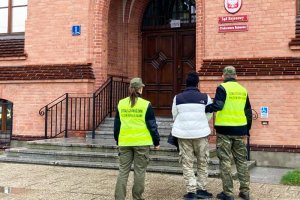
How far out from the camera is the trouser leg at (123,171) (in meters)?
5.62

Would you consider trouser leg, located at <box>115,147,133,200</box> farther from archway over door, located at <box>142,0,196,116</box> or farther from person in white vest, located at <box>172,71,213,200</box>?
archway over door, located at <box>142,0,196,116</box>

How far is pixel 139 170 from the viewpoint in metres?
5.69

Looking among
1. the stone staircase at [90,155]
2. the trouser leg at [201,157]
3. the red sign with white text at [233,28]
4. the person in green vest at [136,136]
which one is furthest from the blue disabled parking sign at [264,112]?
the person in green vest at [136,136]

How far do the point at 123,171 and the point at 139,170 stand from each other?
0.22 metres

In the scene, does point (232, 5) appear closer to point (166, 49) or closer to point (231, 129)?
point (166, 49)

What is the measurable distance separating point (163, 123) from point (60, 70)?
323 centimetres

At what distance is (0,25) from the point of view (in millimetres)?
13141

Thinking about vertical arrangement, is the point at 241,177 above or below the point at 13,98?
below

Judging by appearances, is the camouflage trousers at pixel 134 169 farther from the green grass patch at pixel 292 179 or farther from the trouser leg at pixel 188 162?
the green grass patch at pixel 292 179

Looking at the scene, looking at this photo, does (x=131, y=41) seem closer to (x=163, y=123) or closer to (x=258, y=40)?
(x=163, y=123)

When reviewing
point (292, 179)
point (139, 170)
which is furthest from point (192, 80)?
point (292, 179)

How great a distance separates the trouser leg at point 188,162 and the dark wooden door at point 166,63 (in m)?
5.81

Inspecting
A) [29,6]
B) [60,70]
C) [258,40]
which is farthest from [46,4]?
[258,40]

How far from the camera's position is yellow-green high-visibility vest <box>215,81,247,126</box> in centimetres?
615
